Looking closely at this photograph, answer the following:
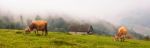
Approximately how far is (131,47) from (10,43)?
1568 centimetres

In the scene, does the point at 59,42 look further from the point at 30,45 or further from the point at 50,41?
the point at 30,45

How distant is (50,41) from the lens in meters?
42.1

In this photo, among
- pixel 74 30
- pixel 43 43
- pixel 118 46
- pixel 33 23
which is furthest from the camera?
pixel 74 30

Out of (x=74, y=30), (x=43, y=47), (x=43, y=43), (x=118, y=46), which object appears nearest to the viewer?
(x=43, y=47)

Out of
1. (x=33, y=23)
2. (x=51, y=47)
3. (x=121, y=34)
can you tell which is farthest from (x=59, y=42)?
(x=121, y=34)

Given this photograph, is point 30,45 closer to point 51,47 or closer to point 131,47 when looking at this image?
point 51,47

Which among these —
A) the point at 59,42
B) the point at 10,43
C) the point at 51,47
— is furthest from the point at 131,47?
the point at 10,43

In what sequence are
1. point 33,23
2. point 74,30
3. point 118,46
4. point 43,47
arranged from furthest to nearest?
point 74,30 → point 33,23 → point 118,46 → point 43,47

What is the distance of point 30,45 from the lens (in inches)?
1497

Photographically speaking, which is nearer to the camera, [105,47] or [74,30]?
[105,47]

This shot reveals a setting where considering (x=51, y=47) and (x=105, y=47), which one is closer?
(x=51, y=47)

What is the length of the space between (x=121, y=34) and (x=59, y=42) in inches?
727

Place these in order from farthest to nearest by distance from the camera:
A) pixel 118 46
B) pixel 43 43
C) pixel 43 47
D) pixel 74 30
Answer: pixel 74 30
pixel 118 46
pixel 43 43
pixel 43 47

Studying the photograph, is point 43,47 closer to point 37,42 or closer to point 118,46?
point 37,42
